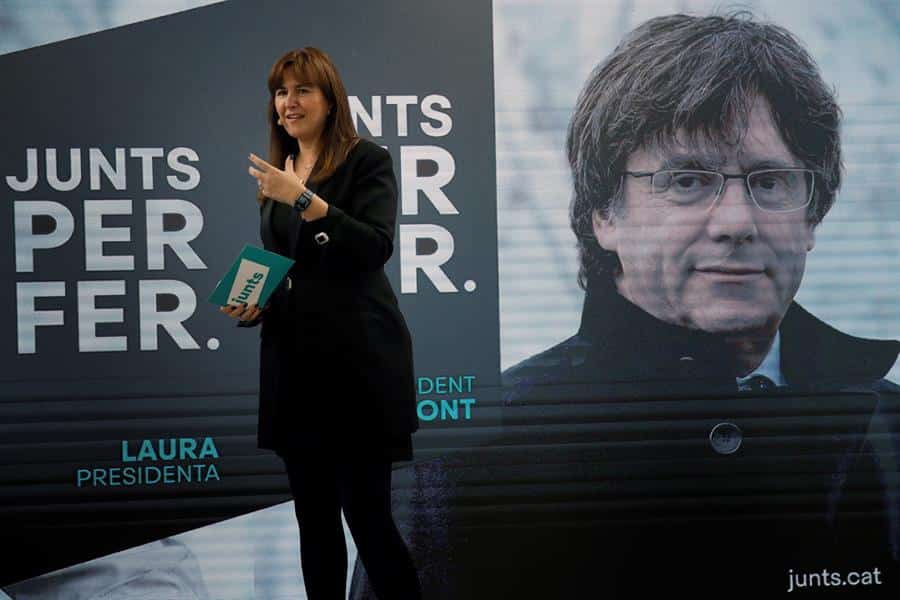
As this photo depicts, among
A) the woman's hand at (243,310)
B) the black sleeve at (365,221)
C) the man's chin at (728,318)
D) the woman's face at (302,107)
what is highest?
the woman's face at (302,107)

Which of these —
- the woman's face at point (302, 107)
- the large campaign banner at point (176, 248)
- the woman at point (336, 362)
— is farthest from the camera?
the large campaign banner at point (176, 248)

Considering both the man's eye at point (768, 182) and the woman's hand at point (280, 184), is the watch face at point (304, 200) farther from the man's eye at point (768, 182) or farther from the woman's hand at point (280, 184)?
the man's eye at point (768, 182)

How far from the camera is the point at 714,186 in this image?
373cm

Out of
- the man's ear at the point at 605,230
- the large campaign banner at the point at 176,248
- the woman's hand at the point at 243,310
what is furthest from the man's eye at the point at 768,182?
the woman's hand at the point at 243,310

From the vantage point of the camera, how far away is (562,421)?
373cm

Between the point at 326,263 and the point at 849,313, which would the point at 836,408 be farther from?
the point at 326,263

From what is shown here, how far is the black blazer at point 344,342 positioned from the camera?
2883 millimetres

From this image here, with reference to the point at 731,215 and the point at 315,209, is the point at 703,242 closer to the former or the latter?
the point at 731,215

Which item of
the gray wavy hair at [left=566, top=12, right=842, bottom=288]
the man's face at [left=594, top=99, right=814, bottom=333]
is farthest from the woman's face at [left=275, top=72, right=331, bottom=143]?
the man's face at [left=594, top=99, right=814, bottom=333]

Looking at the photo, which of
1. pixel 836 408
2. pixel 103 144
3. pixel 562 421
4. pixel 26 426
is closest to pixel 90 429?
pixel 26 426

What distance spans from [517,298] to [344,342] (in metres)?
0.96

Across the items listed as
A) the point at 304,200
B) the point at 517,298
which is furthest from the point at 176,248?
the point at 517,298

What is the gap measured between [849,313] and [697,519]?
88 centimetres

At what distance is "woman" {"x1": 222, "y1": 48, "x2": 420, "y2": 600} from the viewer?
2881mm
